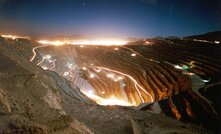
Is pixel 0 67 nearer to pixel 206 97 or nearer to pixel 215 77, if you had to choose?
pixel 206 97

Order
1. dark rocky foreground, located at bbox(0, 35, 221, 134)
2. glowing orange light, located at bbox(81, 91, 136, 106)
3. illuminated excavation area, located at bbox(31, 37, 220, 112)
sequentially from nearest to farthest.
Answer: dark rocky foreground, located at bbox(0, 35, 221, 134) → illuminated excavation area, located at bbox(31, 37, 220, 112) → glowing orange light, located at bbox(81, 91, 136, 106)

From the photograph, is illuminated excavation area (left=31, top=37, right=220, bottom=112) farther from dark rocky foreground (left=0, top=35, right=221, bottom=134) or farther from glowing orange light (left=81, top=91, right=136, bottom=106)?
dark rocky foreground (left=0, top=35, right=221, bottom=134)

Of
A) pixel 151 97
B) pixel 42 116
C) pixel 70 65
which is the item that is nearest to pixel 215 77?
pixel 151 97

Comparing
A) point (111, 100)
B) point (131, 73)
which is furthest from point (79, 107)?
point (131, 73)

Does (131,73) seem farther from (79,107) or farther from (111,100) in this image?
(79,107)

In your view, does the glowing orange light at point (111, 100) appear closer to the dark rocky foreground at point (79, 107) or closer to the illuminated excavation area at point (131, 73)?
the illuminated excavation area at point (131, 73)

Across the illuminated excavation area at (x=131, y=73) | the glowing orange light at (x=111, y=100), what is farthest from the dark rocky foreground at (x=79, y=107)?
the glowing orange light at (x=111, y=100)

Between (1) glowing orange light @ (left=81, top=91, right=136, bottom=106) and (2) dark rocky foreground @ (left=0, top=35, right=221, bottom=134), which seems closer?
(2) dark rocky foreground @ (left=0, top=35, right=221, bottom=134)

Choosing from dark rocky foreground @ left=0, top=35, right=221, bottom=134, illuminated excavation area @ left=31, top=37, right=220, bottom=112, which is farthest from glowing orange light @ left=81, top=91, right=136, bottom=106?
dark rocky foreground @ left=0, top=35, right=221, bottom=134
